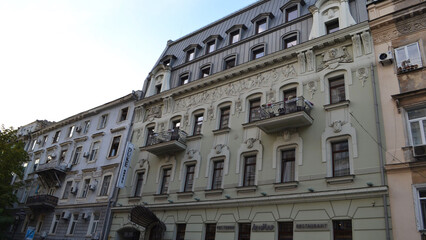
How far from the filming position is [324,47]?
17656mm

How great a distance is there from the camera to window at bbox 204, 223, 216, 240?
1725 centimetres

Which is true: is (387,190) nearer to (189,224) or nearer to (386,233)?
(386,233)

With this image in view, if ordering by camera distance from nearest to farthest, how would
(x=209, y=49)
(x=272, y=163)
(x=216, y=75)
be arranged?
1. (x=272, y=163)
2. (x=216, y=75)
3. (x=209, y=49)

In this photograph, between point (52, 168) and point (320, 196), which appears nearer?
point (320, 196)

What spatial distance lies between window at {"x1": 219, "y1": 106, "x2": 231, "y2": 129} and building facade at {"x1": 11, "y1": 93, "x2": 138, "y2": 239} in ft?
30.2

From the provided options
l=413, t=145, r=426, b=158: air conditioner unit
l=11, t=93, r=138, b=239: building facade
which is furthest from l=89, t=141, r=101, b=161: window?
l=413, t=145, r=426, b=158: air conditioner unit

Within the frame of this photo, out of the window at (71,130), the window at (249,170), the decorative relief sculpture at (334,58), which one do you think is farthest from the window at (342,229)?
the window at (71,130)

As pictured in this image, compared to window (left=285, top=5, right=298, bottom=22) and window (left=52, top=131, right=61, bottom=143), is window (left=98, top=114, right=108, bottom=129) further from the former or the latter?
window (left=285, top=5, right=298, bottom=22)

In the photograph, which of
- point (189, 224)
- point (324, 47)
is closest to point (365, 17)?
point (324, 47)

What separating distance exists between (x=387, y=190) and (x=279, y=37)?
11.2m

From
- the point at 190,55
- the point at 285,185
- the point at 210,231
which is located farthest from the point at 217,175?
the point at 190,55

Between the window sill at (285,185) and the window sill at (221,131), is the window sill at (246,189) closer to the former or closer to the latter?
the window sill at (285,185)

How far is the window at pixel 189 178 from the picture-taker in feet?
65.5

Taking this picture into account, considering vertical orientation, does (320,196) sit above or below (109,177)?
below
